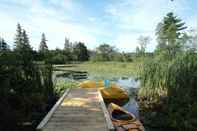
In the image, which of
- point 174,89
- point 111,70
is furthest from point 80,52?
point 174,89

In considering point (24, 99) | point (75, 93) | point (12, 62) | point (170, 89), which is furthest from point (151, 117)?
point (12, 62)

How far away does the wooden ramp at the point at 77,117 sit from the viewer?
5.79 m

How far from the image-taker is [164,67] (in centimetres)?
1089

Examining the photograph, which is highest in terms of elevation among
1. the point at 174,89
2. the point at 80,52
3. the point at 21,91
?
the point at 80,52

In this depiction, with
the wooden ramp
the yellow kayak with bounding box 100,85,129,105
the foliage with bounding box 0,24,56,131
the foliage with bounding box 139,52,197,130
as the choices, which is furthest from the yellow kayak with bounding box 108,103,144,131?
the yellow kayak with bounding box 100,85,129,105

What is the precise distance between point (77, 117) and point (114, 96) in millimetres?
5796

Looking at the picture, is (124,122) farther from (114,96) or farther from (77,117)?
(114,96)

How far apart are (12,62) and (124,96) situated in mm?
6477

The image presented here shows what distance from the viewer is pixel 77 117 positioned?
6699 mm

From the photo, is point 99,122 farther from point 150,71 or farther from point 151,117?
point 150,71

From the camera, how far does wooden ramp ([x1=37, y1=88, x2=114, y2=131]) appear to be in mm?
5785

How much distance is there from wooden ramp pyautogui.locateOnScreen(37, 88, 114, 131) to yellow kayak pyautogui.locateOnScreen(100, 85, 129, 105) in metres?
3.11

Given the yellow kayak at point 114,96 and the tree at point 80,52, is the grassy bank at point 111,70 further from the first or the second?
the tree at point 80,52

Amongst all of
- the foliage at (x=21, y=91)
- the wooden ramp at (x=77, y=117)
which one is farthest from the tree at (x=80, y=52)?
the wooden ramp at (x=77, y=117)
